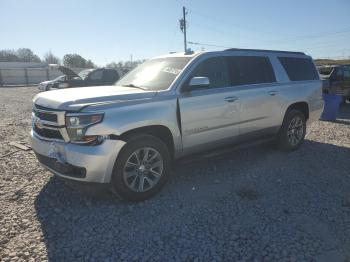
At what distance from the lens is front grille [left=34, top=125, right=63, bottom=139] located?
3831mm

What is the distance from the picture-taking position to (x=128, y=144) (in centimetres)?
390

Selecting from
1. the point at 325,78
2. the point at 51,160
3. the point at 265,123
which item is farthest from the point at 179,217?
the point at 325,78

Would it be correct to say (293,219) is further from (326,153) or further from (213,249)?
(326,153)

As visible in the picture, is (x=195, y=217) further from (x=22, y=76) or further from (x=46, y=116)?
(x=22, y=76)

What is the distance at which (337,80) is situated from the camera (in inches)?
514

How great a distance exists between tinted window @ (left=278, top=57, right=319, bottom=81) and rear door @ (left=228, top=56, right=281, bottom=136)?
56 centimetres

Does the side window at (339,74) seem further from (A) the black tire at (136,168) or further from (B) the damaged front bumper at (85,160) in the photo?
(B) the damaged front bumper at (85,160)

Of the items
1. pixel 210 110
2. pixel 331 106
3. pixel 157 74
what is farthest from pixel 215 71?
pixel 331 106

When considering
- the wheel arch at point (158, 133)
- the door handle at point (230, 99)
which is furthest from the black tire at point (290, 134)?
the wheel arch at point (158, 133)

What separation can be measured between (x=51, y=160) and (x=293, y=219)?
2.95 meters

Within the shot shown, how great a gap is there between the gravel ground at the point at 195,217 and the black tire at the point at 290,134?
0.64 metres

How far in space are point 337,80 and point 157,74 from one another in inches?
423

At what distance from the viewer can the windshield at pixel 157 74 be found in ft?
15.0

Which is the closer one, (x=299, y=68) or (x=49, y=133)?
(x=49, y=133)
